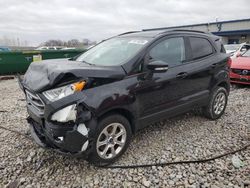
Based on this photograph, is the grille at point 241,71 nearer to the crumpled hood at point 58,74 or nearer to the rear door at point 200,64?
the rear door at point 200,64

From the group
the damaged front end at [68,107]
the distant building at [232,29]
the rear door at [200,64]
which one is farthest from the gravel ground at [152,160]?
the distant building at [232,29]

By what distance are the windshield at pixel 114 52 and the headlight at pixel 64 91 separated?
780 millimetres

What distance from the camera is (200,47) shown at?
4523mm

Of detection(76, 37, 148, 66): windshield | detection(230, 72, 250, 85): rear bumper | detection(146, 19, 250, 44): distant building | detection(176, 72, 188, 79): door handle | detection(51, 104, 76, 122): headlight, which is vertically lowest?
detection(230, 72, 250, 85): rear bumper

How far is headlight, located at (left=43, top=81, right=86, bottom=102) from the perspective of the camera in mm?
2752

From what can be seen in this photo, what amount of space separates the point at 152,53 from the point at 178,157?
5.30 feet

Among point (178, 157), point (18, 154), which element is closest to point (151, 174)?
point (178, 157)

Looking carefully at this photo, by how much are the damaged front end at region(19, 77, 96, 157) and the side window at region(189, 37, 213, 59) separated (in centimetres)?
246

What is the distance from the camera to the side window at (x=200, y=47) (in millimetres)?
4352

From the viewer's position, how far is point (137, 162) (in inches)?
132

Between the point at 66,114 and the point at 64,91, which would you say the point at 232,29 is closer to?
the point at 64,91

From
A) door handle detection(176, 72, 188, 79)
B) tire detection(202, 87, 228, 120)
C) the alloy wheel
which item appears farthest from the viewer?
tire detection(202, 87, 228, 120)

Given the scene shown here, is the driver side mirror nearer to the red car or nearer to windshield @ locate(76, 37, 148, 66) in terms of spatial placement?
windshield @ locate(76, 37, 148, 66)

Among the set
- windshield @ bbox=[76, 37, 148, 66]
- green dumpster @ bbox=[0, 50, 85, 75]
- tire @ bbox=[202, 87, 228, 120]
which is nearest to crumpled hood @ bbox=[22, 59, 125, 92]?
windshield @ bbox=[76, 37, 148, 66]
